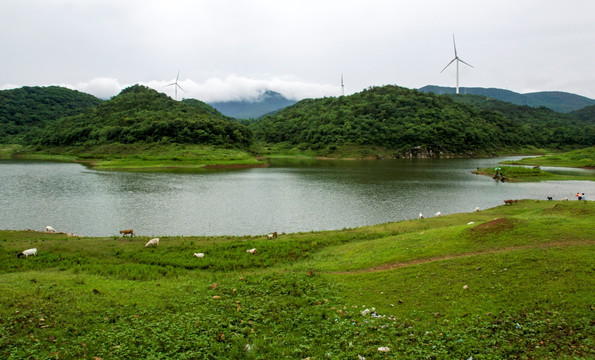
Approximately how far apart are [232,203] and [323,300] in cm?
3346

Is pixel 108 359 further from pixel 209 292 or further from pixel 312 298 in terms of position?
pixel 312 298

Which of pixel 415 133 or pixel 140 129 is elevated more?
pixel 140 129

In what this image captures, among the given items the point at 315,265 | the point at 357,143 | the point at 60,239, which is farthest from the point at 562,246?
the point at 357,143

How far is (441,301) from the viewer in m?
12.3

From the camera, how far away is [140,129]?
139875 millimetres

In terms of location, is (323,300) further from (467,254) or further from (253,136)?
(253,136)

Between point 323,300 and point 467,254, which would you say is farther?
point 467,254

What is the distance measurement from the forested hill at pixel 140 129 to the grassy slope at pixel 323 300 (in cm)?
12233

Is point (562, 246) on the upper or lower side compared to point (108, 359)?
upper

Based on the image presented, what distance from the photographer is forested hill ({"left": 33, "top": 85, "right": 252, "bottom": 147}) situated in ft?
452

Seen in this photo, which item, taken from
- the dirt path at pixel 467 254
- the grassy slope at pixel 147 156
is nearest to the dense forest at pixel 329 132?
the grassy slope at pixel 147 156

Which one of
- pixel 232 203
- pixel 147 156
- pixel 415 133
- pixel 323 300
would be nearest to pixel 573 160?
pixel 415 133

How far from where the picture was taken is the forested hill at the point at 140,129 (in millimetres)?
137625

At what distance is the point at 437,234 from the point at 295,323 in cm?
1272
